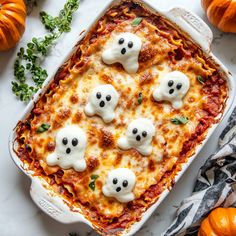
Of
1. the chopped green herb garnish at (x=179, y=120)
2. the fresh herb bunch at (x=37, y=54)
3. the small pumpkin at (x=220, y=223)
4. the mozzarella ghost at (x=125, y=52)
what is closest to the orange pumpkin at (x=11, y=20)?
the fresh herb bunch at (x=37, y=54)

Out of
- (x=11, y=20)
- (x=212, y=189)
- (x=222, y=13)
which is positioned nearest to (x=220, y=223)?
(x=212, y=189)

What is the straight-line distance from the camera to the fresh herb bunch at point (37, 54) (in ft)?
12.5

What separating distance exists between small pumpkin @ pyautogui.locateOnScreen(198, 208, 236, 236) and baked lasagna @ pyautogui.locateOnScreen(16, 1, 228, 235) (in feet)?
1.05

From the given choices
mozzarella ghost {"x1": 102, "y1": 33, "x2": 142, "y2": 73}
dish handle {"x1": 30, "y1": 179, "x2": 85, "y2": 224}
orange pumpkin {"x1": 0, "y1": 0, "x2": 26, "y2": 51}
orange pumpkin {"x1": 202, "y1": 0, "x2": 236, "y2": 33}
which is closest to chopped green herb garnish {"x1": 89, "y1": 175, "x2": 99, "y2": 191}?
dish handle {"x1": 30, "y1": 179, "x2": 85, "y2": 224}

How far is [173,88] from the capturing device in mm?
3576

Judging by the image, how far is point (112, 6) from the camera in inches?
144

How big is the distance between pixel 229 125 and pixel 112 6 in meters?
1.01

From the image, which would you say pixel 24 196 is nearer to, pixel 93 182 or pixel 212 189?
pixel 93 182

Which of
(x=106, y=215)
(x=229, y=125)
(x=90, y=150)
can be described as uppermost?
(x=229, y=125)

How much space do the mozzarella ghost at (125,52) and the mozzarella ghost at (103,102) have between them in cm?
16

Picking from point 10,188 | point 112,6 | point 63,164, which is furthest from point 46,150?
point 112,6

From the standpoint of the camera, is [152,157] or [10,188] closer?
[152,157]

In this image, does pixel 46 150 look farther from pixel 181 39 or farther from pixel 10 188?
pixel 181 39

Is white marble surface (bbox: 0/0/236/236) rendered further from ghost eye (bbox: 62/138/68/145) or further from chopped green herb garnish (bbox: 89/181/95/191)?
ghost eye (bbox: 62/138/68/145)
